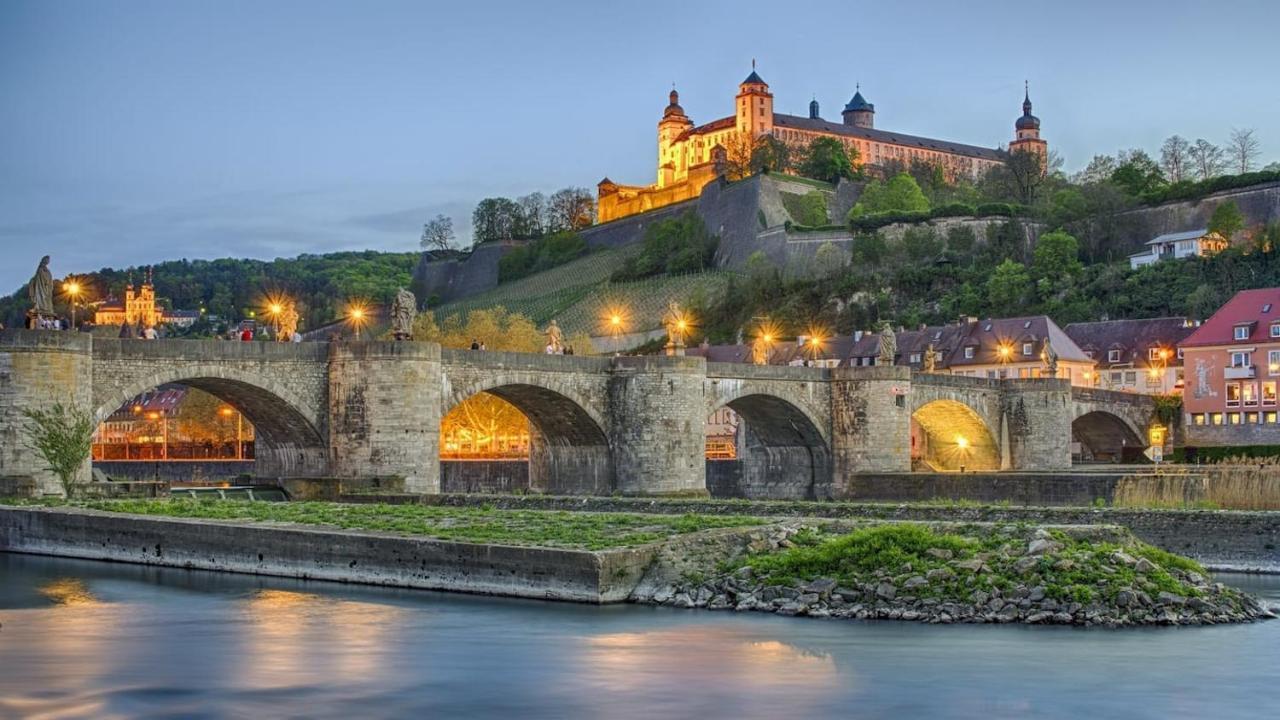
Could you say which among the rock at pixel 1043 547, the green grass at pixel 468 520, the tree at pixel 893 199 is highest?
the tree at pixel 893 199

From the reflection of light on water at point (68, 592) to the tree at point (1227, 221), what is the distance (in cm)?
9599

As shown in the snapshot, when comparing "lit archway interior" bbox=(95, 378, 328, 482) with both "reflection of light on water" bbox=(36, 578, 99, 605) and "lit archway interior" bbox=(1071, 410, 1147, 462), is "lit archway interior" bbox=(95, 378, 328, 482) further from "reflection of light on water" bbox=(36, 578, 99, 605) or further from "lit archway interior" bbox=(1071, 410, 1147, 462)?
"lit archway interior" bbox=(1071, 410, 1147, 462)

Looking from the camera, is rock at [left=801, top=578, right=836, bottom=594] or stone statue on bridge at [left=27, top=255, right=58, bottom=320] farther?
stone statue on bridge at [left=27, top=255, right=58, bottom=320]

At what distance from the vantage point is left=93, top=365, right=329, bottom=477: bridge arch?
39.0 meters

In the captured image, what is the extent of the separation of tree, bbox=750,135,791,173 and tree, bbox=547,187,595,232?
27.7 metres

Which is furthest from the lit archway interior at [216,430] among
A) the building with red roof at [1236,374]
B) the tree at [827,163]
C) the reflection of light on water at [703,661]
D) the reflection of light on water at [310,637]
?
the tree at [827,163]

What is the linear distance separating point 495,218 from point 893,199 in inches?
2144

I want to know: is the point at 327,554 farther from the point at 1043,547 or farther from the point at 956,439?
the point at 956,439

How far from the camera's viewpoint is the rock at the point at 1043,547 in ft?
77.0

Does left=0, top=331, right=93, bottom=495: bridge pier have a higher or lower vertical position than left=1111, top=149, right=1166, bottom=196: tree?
lower

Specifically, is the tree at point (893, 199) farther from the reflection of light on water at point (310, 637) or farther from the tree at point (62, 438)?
the reflection of light on water at point (310, 637)

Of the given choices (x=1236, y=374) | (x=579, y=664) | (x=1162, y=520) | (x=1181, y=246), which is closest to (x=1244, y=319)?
(x=1236, y=374)

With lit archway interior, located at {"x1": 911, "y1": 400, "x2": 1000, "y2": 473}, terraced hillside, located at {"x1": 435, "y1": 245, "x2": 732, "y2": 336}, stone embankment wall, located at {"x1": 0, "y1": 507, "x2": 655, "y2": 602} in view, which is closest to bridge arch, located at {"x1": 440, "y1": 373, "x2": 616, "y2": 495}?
stone embankment wall, located at {"x1": 0, "y1": 507, "x2": 655, "y2": 602}

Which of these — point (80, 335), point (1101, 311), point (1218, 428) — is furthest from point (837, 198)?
point (80, 335)
